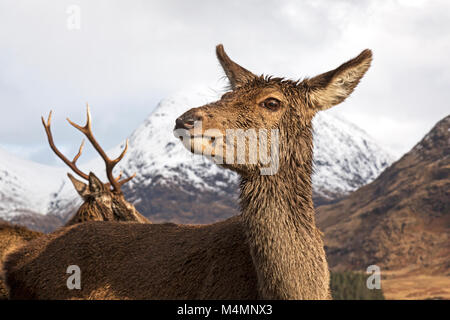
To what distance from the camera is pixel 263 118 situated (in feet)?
12.4

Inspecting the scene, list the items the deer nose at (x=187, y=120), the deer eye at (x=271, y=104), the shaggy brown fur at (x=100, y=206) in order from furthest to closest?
the shaggy brown fur at (x=100, y=206)
the deer eye at (x=271, y=104)
the deer nose at (x=187, y=120)

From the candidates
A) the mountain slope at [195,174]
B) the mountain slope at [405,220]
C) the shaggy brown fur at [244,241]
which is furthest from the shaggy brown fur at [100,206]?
the mountain slope at [195,174]

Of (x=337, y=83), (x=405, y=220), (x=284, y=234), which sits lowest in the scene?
(x=284, y=234)

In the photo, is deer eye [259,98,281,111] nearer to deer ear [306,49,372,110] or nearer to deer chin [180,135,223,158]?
deer ear [306,49,372,110]

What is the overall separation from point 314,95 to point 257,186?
1028 millimetres

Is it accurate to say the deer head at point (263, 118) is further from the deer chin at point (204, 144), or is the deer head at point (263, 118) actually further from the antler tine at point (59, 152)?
the antler tine at point (59, 152)

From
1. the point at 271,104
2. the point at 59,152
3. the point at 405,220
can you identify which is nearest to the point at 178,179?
the point at 405,220

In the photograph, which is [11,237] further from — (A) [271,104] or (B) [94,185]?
(A) [271,104]

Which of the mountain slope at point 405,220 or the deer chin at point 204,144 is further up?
the mountain slope at point 405,220

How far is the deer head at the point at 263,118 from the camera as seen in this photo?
3.40m

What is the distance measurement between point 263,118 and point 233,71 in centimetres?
87

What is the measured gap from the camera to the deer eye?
3838 millimetres

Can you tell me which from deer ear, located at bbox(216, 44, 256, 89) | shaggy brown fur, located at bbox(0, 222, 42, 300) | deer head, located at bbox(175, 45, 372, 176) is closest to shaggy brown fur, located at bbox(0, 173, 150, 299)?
shaggy brown fur, located at bbox(0, 222, 42, 300)
